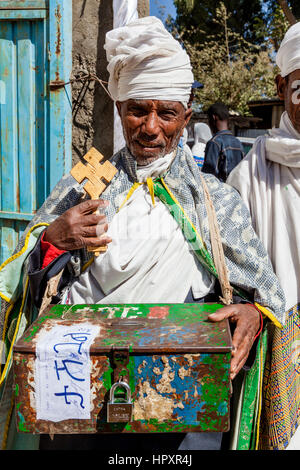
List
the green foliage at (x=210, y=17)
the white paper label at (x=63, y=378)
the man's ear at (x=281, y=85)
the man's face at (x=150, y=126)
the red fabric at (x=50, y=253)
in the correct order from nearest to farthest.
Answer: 1. the white paper label at (x=63, y=378)
2. the red fabric at (x=50, y=253)
3. the man's face at (x=150, y=126)
4. the man's ear at (x=281, y=85)
5. the green foliage at (x=210, y=17)

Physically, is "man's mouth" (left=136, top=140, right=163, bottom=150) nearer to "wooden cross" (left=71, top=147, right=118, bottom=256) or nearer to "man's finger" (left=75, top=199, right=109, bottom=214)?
"wooden cross" (left=71, top=147, right=118, bottom=256)

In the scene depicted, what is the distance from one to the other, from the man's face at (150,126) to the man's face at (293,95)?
52 centimetres

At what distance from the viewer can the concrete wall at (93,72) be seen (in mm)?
3043

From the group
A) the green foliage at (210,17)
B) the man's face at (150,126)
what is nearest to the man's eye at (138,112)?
the man's face at (150,126)

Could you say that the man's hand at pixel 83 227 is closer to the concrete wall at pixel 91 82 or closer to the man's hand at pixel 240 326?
the man's hand at pixel 240 326

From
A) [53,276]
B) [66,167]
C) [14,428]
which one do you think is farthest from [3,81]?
[14,428]

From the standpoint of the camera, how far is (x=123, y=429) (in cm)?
138

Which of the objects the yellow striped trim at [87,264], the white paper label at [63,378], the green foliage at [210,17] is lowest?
the white paper label at [63,378]

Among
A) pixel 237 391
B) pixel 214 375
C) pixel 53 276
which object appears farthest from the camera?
pixel 237 391

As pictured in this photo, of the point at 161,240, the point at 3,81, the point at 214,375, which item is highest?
the point at 3,81

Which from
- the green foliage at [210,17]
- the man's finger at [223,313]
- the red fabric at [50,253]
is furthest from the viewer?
the green foliage at [210,17]

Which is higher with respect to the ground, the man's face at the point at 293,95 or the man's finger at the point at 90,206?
the man's face at the point at 293,95
